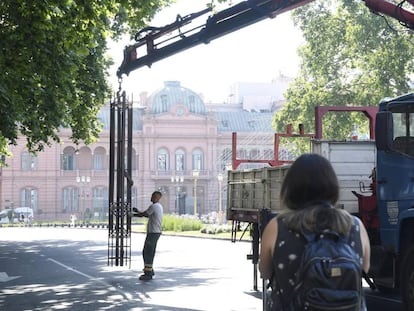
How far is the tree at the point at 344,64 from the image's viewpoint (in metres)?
35.4

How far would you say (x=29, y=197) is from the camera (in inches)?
3452

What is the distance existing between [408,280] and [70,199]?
81978 millimetres

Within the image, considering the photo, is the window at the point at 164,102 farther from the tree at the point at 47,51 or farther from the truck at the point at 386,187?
the truck at the point at 386,187

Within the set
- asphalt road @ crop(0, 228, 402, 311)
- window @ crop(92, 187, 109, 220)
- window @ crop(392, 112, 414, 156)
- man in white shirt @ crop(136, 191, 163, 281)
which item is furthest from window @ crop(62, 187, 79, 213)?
window @ crop(392, 112, 414, 156)

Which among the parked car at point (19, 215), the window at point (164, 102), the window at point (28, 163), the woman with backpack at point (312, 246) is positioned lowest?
the parked car at point (19, 215)

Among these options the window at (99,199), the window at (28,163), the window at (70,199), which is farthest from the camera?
the window at (28,163)

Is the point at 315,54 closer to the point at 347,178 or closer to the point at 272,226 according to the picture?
the point at 347,178

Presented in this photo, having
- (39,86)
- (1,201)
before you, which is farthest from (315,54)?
(1,201)

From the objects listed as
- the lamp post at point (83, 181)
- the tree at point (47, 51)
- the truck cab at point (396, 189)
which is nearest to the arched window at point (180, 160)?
the lamp post at point (83, 181)

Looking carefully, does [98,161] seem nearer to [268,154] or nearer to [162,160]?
[162,160]

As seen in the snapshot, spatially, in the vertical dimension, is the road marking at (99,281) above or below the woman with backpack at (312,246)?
below

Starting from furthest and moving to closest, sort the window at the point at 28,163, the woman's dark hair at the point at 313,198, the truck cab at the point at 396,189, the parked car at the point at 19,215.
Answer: the window at the point at 28,163 → the parked car at the point at 19,215 → the truck cab at the point at 396,189 → the woman's dark hair at the point at 313,198

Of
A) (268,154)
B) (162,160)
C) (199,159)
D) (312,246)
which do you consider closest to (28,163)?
(162,160)

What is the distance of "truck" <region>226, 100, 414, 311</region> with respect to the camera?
8.72 m
